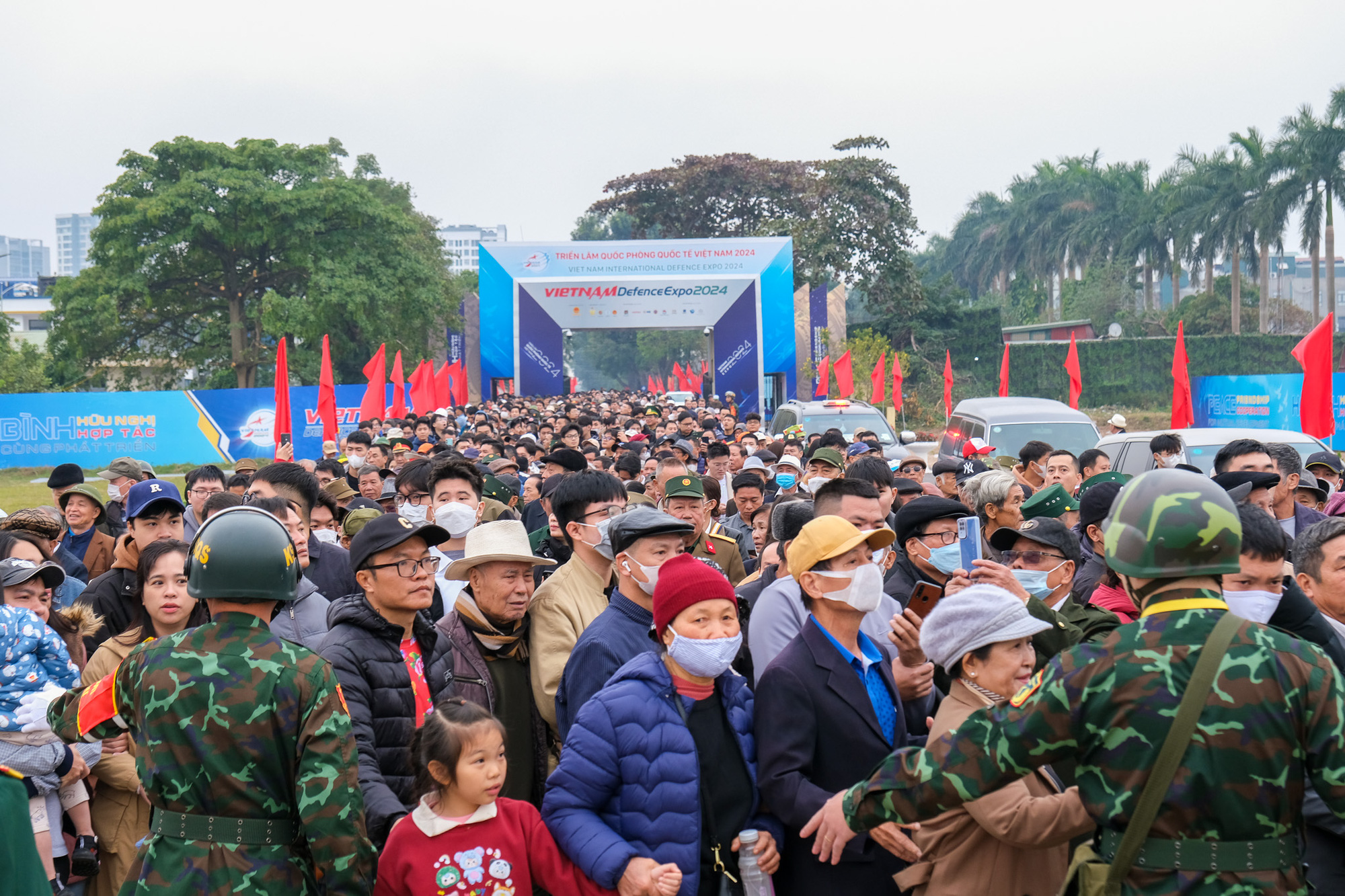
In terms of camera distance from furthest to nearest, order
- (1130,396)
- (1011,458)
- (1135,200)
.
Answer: (1135,200) < (1130,396) < (1011,458)

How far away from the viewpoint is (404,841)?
3158mm

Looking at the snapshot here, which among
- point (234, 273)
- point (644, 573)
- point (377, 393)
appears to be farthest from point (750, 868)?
point (234, 273)

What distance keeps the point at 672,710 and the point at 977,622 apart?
90 cm

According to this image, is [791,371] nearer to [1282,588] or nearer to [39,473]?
[39,473]

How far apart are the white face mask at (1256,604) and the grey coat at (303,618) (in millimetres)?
3428

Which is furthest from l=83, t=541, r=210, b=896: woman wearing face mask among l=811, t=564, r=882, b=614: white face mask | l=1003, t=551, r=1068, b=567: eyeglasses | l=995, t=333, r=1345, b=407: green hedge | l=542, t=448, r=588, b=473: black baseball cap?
l=995, t=333, r=1345, b=407: green hedge

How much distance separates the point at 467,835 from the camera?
3191mm

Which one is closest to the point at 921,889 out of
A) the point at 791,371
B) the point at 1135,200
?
the point at 791,371

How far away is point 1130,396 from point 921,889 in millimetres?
43075

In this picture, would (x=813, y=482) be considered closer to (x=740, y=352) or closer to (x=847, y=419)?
(x=847, y=419)

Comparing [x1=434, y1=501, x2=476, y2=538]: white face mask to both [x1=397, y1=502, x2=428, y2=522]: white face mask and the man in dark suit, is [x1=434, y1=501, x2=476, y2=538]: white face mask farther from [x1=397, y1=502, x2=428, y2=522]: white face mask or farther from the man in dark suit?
the man in dark suit

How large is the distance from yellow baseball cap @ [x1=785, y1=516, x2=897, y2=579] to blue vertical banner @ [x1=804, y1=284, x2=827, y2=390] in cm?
3375

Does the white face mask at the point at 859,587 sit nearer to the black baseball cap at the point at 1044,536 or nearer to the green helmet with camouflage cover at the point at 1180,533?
the green helmet with camouflage cover at the point at 1180,533

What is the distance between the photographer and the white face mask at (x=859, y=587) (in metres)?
3.53
